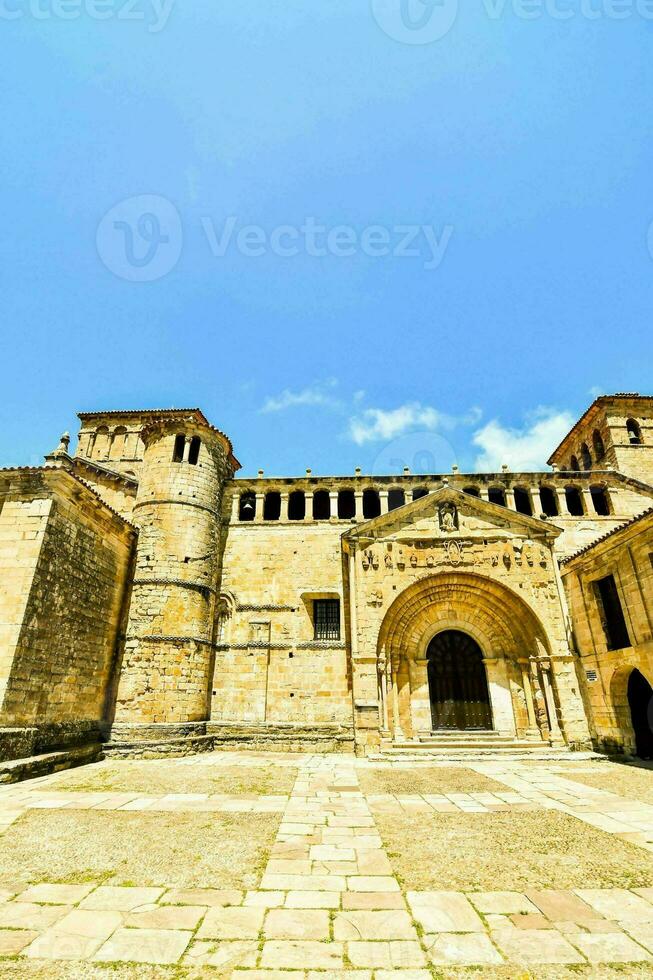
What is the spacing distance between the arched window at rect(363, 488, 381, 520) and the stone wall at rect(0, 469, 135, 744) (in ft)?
32.9

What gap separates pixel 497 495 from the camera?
19922mm

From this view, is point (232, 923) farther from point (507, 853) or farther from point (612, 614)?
point (612, 614)

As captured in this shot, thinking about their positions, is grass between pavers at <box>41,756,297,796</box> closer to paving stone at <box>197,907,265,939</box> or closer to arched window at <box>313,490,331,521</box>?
paving stone at <box>197,907,265,939</box>

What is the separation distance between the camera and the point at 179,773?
451 inches

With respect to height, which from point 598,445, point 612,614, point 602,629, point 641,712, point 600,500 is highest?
point 598,445

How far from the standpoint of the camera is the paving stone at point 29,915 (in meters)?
3.94

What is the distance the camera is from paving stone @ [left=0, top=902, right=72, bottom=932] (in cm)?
394

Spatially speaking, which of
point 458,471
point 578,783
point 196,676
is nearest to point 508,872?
point 578,783

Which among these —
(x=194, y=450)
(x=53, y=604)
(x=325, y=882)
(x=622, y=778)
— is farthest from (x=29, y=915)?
(x=194, y=450)

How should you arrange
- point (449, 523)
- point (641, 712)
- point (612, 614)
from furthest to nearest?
point (449, 523), point (612, 614), point (641, 712)

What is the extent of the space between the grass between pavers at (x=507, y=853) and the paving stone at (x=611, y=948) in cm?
105

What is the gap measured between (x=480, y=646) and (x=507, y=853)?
1112cm

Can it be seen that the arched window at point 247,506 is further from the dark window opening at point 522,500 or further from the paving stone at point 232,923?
the paving stone at point 232,923

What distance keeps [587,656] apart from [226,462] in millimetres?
15591
